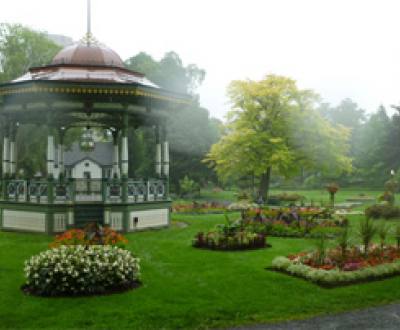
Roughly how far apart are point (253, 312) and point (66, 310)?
3.11m

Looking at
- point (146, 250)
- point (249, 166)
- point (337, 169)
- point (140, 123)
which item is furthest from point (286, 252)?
point (337, 169)

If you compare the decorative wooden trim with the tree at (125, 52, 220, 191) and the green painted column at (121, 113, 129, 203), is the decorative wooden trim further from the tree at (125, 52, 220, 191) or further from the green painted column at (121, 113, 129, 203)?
the tree at (125, 52, 220, 191)

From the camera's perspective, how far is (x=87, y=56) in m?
19.6

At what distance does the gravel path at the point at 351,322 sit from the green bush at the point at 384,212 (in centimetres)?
1609

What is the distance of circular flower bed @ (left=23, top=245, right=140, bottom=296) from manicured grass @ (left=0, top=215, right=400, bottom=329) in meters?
0.25

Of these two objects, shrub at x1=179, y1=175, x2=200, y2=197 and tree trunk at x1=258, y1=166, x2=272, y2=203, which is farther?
shrub at x1=179, y1=175, x2=200, y2=197

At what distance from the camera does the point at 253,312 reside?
812cm

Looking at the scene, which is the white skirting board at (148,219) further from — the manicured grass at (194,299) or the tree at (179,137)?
the tree at (179,137)

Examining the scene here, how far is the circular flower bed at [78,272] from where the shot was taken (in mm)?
8836

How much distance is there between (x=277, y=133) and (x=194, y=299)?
2629 cm

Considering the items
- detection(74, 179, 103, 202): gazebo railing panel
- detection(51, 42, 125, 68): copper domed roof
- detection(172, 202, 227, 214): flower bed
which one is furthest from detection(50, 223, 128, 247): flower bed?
detection(172, 202, 227, 214): flower bed

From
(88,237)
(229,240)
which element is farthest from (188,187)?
(88,237)

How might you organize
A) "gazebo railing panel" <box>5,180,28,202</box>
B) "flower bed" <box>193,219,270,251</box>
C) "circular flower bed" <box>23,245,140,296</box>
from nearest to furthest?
"circular flower bed" <box>23,245,140,296</box>, "flower bed" <box>193,219,270,251</box>, "gazebo railing panel" <box>5,180,28,202</box>

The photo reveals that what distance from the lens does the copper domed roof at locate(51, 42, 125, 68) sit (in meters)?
19.4
